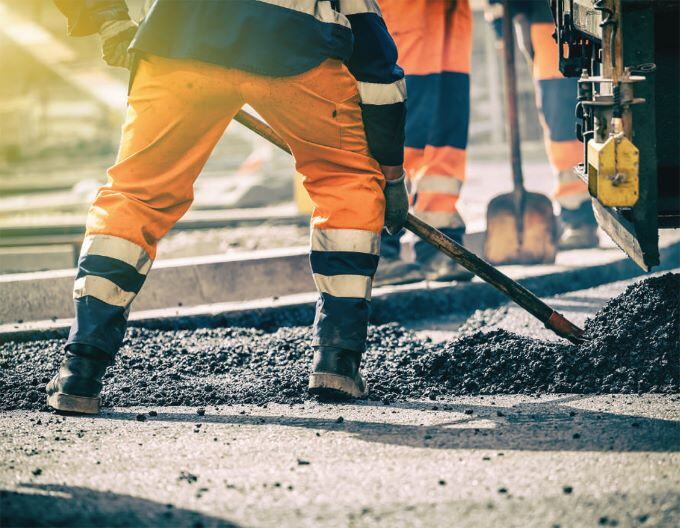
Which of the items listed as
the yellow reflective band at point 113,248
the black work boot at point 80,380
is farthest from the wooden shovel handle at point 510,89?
the black work boot at point 80,380

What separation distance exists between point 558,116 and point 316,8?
3201 mm

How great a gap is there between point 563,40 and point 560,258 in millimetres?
2263

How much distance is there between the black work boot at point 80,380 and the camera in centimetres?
312

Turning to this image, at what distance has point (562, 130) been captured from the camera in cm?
606

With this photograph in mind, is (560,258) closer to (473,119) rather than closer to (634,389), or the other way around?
(634,389)

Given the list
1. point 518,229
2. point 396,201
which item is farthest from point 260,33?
point 518,229

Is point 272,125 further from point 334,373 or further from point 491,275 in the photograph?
point 491,275

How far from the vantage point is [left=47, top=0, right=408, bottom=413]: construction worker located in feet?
10.1

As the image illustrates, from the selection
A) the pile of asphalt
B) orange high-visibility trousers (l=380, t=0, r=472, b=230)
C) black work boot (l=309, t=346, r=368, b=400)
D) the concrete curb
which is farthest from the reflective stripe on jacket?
orange high-visibility trousers (l=380, t=0, r=472, b=230)

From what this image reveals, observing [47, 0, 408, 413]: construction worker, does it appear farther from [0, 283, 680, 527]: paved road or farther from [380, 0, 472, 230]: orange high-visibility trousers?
[380, 0, 472, 230]: orange high-visibility trousers

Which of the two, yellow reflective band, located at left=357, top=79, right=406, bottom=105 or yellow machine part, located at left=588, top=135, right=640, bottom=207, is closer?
yellow machine part, located at left=588, top=135, right=640, bottom=207

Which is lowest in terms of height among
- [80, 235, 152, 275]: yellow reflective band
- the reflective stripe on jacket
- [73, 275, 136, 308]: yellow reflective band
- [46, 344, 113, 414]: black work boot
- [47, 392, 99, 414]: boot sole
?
[47, 392, 99, 414]: boot sole

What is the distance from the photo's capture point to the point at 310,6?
10.2 ft

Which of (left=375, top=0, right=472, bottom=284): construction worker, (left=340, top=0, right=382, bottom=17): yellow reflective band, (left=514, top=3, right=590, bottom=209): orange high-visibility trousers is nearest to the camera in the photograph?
(left=340, top=0, right=382, bottom=17): yellow reflective band
